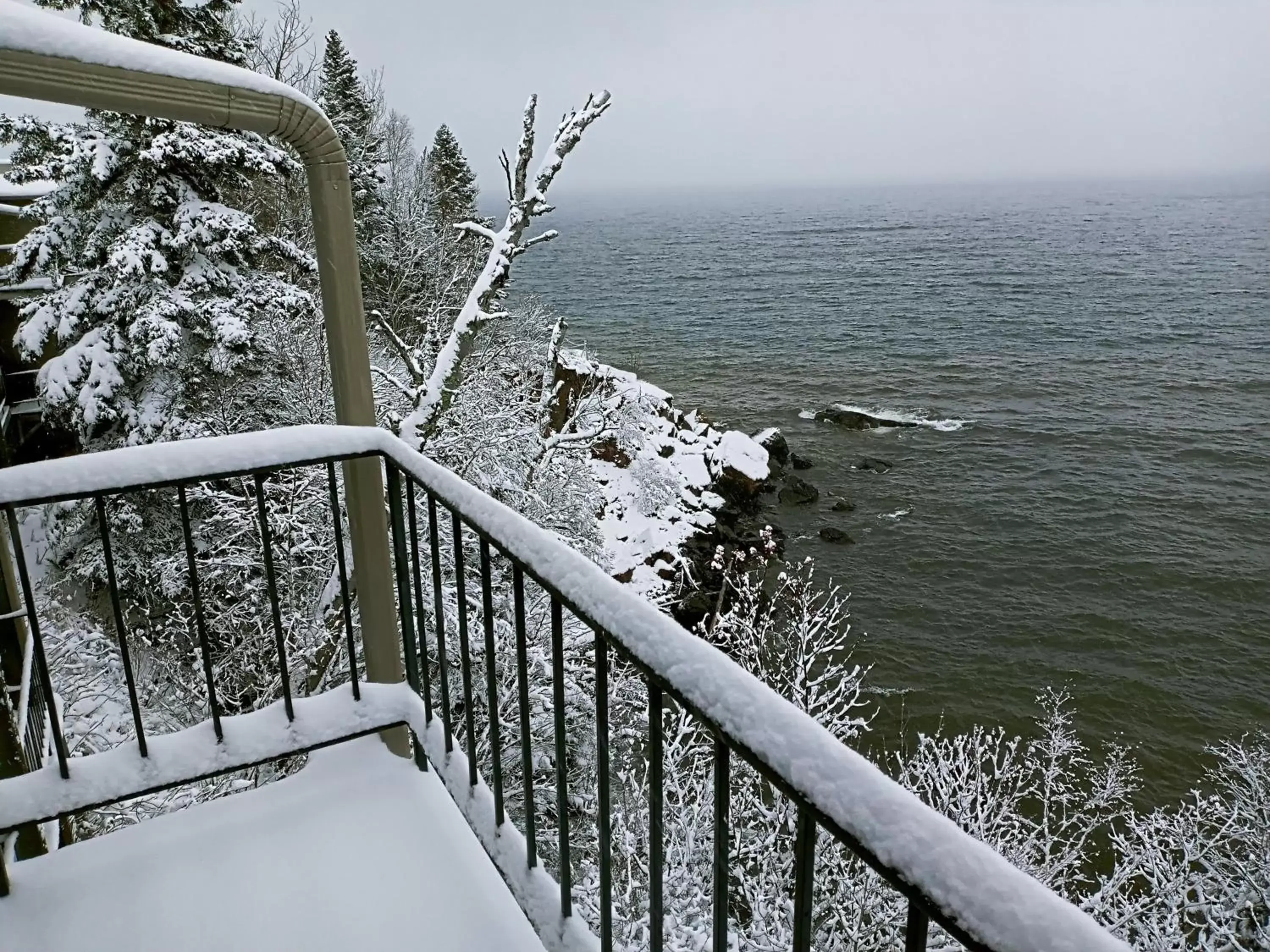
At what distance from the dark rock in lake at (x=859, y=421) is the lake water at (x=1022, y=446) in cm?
60

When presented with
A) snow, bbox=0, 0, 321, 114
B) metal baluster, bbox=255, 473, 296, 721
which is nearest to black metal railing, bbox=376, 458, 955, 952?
metal baluster, bbox=255, 473, 296, 721

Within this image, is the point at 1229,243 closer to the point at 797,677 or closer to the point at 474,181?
the point at 474,181

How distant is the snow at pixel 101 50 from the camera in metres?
1.75

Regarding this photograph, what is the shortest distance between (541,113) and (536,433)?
4288 mm

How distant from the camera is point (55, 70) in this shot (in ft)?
5.93

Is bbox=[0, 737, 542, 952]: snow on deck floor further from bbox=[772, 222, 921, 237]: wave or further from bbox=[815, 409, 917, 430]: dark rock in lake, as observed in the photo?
bbox=[772, 222, 921, 237]: wave

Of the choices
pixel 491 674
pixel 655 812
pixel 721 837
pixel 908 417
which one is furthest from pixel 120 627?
pixel 908 417

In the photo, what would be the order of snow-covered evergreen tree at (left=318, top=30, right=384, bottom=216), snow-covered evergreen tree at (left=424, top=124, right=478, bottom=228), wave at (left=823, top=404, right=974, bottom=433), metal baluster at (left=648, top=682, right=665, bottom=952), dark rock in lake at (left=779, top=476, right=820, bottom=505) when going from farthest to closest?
snow-covered evergreen tree at (left=424, top=124, right=478, bottom=228), wave at (left=823, top=404, right=974, bottom=433), dark rock in lake at (left=779, top=476, right=820, bottom=505), snow-covered evergreen tree at (left=318, top=30, right=384, bottom=216), metal baluster at (left=648, top=682, right=665, bottom=952)

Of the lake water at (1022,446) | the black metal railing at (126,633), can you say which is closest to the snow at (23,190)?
the black metal railing at (126,633)

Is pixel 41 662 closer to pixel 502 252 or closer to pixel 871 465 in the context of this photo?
pixel 502 252

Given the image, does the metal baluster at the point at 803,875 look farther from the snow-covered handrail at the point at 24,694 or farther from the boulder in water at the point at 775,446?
the boulder in water at the point at 775,446

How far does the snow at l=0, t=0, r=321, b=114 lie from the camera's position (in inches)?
68.7

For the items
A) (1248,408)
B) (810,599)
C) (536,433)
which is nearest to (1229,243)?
(1248,408)

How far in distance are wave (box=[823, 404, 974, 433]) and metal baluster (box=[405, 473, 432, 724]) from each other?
25709 mm
